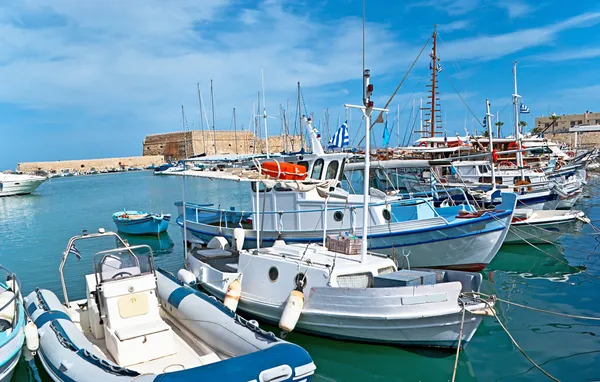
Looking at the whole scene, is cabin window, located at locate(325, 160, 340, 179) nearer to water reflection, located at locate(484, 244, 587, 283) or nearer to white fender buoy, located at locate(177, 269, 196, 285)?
white fender buoy, located at locate(177, 269, 196, 285)

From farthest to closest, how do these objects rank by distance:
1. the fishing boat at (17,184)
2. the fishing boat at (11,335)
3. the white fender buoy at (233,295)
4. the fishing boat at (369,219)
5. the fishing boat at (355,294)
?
the fishing boat at (17,184), the fishing boat at (369,219), the white fender buoy at (233,295), the fishing boat at (355,294), the fishing boat at (11,335)

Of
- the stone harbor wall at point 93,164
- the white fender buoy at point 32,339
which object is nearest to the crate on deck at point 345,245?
the white fender buoy at point 32,339

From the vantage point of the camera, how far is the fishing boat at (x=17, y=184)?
170 feet

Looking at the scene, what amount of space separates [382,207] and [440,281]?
459 cm

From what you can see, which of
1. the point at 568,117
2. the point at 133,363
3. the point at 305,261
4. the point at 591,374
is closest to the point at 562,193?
the point at 591,374

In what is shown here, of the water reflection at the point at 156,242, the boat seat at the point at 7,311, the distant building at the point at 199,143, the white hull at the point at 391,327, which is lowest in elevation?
the water reflection at the point at 156,242

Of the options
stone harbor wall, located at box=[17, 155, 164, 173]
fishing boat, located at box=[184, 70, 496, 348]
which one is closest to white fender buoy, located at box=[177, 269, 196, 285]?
fishing boat, located at box=[184, 70, 496, 348]

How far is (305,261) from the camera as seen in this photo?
964cm

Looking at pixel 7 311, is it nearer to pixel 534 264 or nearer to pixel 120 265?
pixel 120 265

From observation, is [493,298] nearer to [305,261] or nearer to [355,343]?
[355,343]

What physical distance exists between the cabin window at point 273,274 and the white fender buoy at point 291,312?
966mm

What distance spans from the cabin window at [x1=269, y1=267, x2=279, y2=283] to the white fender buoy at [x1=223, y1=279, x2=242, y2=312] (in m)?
0.80

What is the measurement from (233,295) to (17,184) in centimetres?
5306

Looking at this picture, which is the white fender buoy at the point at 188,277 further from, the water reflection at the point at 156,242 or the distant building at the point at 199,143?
the distant building at the point at 199,143
